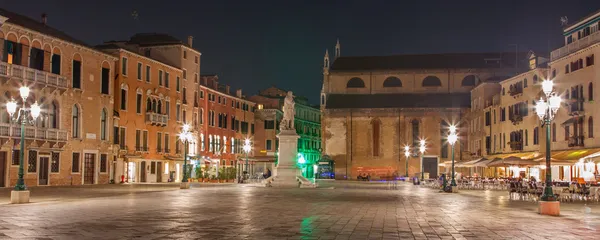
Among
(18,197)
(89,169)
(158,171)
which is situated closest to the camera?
(18,197)

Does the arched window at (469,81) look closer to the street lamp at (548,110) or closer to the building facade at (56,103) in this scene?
the building facade at (56,103)

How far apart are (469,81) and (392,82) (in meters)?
10.2

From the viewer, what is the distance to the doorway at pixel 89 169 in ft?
174

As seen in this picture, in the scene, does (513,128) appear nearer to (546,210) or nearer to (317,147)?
(546,210)

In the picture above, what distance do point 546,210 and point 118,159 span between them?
42.8m

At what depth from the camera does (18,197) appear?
26.3 m

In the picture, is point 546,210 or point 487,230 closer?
point 487,230

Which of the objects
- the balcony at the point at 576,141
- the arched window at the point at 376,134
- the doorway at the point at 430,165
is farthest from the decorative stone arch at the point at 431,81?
the balcony at the point at 576,141

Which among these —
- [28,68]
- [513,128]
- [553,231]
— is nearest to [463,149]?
[513,128]

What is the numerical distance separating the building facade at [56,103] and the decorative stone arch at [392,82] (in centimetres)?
4586

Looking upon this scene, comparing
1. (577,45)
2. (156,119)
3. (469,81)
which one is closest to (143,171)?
(156,119)

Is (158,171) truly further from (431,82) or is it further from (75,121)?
(431,82)

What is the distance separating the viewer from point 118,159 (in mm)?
58250

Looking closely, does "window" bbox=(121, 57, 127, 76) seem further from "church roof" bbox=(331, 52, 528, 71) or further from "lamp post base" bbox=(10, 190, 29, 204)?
"church roof" bbox=(331, 52, 528, 71)
